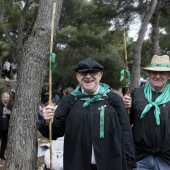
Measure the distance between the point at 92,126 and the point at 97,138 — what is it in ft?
0.36

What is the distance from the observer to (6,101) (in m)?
7.66

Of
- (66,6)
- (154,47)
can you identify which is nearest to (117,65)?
(66,6)

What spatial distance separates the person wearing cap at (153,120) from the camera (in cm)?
323

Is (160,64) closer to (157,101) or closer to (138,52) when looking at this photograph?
(157,101)

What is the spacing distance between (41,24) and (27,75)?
34.3 inches

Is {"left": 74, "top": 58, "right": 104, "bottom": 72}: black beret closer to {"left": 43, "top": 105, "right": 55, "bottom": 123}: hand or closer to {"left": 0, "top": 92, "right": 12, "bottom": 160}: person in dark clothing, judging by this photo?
{"left": 43, "top": 105, "right": 55, "bottom": 123}: hand

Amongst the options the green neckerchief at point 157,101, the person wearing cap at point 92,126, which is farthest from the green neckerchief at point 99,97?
the green neckerchief at point 157,101

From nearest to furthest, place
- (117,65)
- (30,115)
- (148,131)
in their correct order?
(148,131) < (30,115) < (117,65)

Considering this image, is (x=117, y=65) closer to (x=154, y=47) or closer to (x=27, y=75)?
(x=154, y=47)

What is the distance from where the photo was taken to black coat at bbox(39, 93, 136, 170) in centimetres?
272

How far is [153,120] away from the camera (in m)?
3.26

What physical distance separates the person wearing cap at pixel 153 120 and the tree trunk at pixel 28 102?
2289mm

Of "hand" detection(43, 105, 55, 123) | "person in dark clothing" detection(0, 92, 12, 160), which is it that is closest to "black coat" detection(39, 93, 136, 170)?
"hand" detection(43, 105, 55, 123)

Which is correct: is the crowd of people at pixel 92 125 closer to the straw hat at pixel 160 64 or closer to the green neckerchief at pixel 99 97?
the green neckerchief at pixel 99 97
